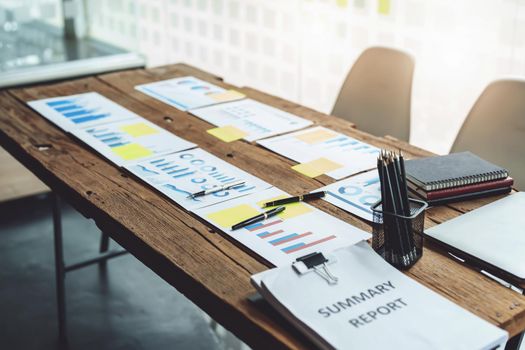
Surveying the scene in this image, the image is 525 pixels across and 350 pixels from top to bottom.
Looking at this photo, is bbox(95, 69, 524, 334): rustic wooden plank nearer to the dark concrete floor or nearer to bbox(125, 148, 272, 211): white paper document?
bbox(125, 148, 272, 211): white paper document

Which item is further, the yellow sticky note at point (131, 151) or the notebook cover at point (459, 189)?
the yellow sticky note at point (131, 151)

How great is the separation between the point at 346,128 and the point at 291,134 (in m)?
0.19

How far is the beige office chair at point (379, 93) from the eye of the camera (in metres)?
2.69

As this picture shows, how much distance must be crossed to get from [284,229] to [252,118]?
2.74 feet

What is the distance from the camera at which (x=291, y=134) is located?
2170 millimetres

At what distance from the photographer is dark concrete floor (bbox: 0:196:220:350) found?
8.40 ft

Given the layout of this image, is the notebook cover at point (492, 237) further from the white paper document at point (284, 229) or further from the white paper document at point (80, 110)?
the white paper document at point (80, 110)

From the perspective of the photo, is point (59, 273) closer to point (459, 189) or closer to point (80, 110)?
point (80, 110)

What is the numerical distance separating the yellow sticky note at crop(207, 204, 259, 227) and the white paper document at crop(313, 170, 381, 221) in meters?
0.20

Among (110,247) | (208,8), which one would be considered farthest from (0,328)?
(208,8)

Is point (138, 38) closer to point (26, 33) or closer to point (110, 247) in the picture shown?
point (26, 33)

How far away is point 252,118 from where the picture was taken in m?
2.31

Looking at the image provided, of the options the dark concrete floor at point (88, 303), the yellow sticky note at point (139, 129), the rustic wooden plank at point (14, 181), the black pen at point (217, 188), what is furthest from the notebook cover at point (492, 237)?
the rustic wooden plank at point (14, 181)

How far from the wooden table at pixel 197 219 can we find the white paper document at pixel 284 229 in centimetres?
3
